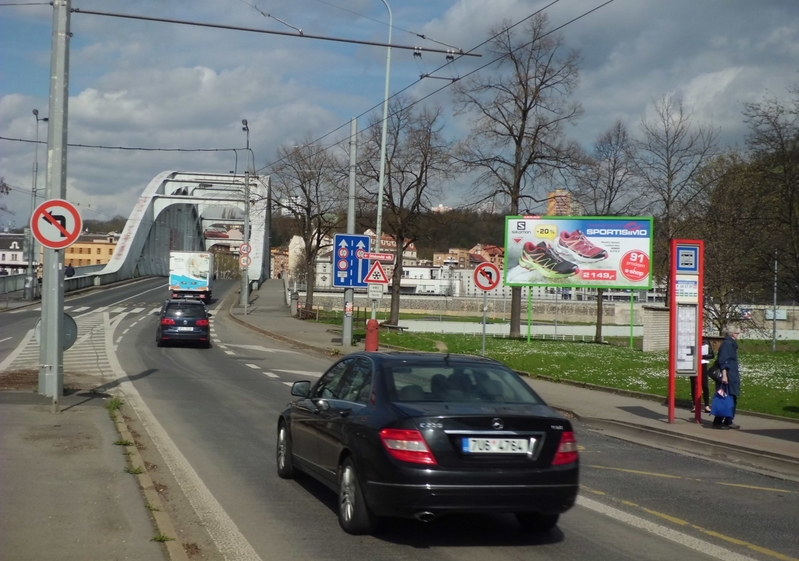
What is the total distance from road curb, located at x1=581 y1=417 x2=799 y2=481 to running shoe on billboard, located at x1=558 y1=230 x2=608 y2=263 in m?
20.0

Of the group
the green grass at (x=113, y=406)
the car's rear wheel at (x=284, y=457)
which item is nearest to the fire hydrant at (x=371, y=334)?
the green grass at (x=113, y=406)

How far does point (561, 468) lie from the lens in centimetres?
641

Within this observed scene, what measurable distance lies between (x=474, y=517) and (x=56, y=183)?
9254 millimetres

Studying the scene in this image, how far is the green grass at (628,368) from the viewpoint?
57.9 ft

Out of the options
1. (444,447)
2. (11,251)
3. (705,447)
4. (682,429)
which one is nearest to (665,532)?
(444,447)

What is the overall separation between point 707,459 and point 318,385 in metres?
5.94

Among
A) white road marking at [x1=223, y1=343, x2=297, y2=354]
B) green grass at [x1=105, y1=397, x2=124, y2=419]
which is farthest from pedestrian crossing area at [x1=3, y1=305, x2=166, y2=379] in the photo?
white road marking at [x1=223, y1=343, x2=297, y2=354]

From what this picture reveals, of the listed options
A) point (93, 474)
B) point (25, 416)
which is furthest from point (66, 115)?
point (93, 474)

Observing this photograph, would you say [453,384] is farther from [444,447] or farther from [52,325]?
[52,325]

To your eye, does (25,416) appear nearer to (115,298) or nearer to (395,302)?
(395,302)

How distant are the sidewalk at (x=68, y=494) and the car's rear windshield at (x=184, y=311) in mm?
17468

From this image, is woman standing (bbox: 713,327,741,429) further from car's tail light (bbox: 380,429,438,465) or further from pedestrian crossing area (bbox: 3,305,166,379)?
pedestrian crossing area (bbox: 3,305,166,379)

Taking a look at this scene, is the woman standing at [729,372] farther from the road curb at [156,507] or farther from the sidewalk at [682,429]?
the road curb at [156,507]

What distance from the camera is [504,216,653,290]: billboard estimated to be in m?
33.8
